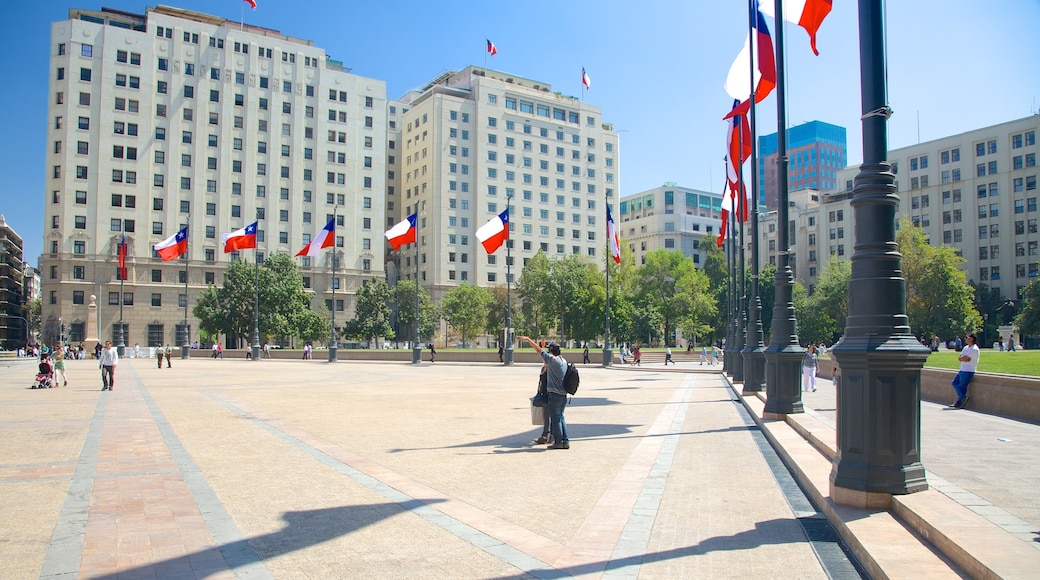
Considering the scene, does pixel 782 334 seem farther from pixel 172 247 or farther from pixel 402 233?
pixel 172 247

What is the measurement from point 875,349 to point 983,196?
98.9 meters

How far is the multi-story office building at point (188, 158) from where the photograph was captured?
78.6 meters

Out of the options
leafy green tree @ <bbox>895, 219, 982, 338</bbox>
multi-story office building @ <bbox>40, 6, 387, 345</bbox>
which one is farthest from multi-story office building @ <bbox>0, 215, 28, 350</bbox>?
leafy green tree @ <bbox>895, 219, 982, 338</bbox>

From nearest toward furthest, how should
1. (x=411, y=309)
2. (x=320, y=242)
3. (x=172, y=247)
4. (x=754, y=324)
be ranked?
(x=754, y=324), (x=320, y=242), (x=172, y=247), (x=411, y=309)

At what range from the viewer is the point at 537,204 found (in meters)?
109

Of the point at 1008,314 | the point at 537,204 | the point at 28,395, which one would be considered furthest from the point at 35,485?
the point at 537,204

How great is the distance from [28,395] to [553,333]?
82.9m

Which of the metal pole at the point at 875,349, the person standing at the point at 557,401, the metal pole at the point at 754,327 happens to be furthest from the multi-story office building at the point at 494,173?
the metal pole at the point at 875,349

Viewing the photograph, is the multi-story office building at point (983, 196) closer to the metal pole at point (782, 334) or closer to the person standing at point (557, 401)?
the metal pole at point (782, 334)

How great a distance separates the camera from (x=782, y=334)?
1313 centimetres

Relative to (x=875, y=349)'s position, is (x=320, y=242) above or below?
above

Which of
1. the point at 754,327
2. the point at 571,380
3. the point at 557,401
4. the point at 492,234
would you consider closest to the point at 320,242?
the point at 492,234

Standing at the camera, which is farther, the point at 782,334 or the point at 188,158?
the point at 188,158

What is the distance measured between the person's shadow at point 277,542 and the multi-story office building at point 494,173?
9360 cm
